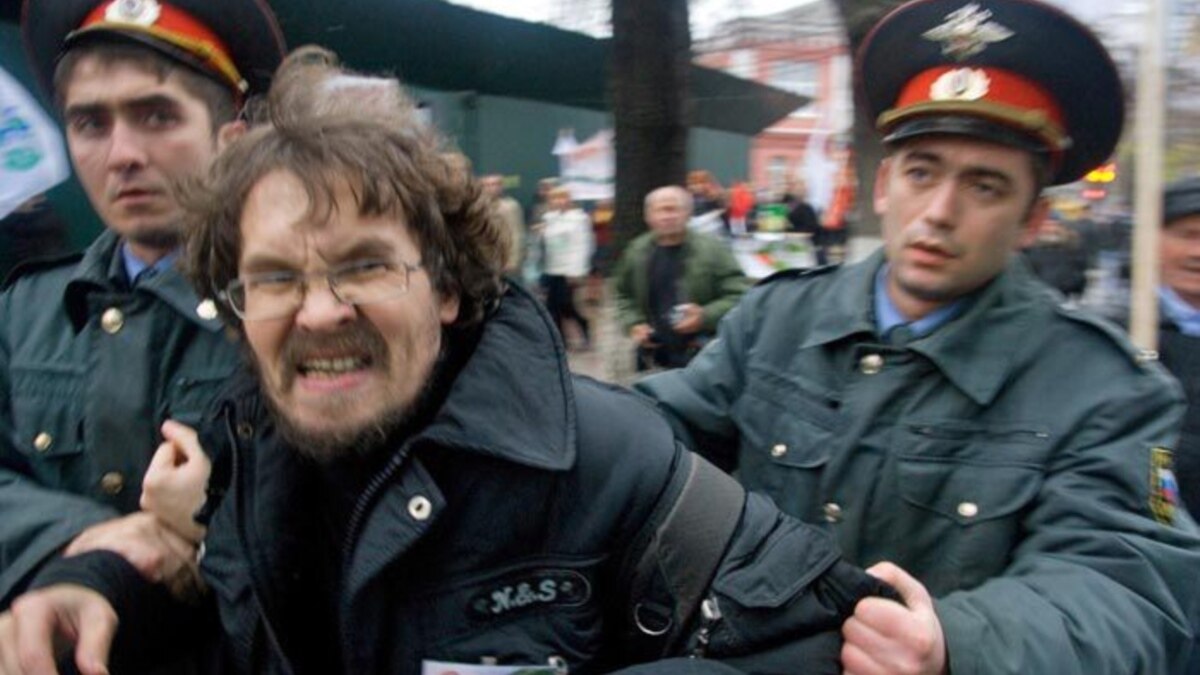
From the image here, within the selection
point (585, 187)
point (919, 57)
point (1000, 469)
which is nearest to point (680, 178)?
point (585, 187)

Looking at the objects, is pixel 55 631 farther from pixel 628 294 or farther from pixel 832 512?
pixel 628 294

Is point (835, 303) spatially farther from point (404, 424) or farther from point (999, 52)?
point (404, 424)

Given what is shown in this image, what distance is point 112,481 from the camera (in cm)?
187

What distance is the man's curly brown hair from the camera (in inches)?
62.4

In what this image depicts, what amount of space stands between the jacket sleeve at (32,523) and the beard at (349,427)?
0.44 meters

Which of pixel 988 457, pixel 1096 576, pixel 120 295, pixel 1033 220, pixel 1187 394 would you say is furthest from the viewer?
pixel 1187 394

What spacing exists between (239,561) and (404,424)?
316 mm

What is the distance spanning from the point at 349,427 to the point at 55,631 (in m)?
0.51

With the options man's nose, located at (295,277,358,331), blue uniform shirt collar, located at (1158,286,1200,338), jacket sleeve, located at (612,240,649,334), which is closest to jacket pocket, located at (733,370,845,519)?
man's nose, located at (295,277,358,331)

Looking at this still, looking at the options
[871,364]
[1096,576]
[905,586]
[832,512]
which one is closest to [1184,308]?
[871,364]

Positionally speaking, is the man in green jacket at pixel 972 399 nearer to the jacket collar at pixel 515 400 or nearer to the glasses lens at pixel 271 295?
the jacket collar at pixel 515 400

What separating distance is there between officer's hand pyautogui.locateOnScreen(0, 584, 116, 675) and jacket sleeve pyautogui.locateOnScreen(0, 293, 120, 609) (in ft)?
0.45

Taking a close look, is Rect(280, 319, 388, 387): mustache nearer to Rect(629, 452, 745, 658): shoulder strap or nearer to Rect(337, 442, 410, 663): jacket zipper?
Rect(337, 442, 410, 663): jacket zipper

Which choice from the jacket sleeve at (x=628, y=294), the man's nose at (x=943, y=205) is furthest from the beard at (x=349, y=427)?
the jacket sleeve at (x=628, y=294)
